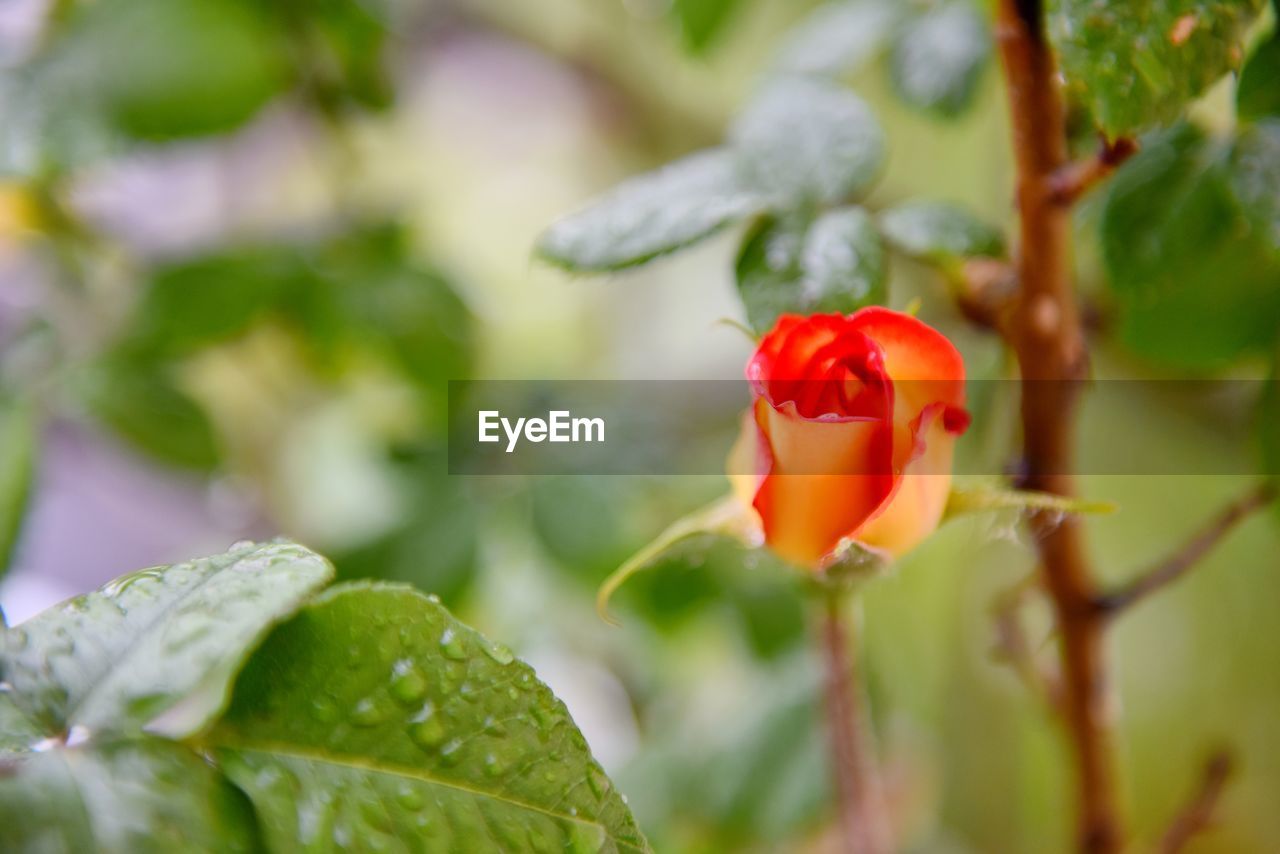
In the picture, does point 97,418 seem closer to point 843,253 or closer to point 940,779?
point 843,253

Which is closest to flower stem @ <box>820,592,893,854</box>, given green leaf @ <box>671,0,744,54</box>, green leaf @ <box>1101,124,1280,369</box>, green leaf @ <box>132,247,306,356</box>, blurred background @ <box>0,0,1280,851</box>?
blurred background @ <box>0,0,1280,851</box>

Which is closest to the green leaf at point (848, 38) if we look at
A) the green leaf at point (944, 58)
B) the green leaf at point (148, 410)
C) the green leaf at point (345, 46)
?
the green leaf at point (944, 58)

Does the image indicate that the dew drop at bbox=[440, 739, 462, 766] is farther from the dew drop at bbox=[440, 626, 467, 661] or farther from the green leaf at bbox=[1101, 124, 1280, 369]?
the green leaf at bbox=[1101, 124, 1280, 369]

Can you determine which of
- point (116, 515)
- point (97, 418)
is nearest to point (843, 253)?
point (97, 418)

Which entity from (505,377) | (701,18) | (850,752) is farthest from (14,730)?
(505,377)

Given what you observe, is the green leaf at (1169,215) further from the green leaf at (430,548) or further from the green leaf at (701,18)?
the green leaf at (430,548)

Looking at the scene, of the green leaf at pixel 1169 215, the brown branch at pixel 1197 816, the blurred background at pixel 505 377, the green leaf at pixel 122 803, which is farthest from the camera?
the blurred background at pixel 505 377
